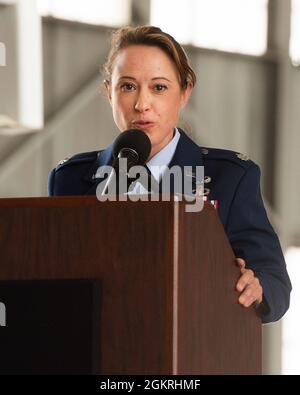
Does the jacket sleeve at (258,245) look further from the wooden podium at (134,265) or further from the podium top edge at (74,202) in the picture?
the podium top edge at (74,202)

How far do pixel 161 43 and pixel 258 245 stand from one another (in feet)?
1.49

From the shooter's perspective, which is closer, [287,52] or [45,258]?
[45,258]

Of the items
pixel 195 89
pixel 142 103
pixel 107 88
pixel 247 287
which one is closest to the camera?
pixel 247 287

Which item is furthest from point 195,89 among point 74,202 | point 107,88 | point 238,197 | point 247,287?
point 74,202

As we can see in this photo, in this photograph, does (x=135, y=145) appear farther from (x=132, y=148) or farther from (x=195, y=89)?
(x=195, y=89)

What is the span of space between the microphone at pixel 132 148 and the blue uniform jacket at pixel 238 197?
0.24m

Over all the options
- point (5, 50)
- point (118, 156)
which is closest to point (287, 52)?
point (5, 50)

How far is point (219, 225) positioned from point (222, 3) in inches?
181

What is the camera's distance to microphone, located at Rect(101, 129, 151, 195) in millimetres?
1536

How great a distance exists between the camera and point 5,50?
467 cm

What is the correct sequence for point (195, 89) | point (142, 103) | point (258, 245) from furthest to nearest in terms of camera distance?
point (195, 89) < point (142, 103) < point (258, 245)

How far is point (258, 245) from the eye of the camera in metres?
1.70

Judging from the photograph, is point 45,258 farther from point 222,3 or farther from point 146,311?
point 222,3

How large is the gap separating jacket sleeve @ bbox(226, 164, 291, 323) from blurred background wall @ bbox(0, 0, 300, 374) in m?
3.01
